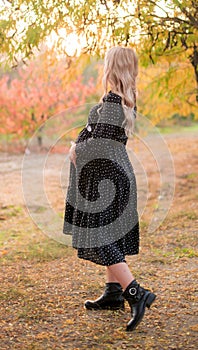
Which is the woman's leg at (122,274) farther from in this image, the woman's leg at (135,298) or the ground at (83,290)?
the ground at (83,290)

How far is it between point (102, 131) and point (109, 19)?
1.76 m

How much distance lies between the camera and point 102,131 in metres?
3.03

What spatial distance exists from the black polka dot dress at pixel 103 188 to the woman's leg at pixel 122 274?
3 centimetres

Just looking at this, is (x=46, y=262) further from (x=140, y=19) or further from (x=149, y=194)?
(x=149, y=194)

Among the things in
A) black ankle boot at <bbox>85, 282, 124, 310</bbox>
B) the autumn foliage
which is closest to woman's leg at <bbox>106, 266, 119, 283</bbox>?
black ankle boot at <bbox>85, 282, 124, 310</bbox>

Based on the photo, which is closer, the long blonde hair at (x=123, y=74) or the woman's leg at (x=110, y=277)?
the long blonde hair at (x=123, y=74)

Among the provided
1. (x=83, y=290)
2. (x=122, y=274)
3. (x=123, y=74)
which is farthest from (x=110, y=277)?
(x=123, y=74)

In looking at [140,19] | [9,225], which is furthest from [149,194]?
[140,19]

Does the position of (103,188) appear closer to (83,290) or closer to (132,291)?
(132,291)

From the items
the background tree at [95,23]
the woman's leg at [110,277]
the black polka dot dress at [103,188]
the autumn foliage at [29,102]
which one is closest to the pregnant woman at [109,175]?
the black polka dot dress at [103,188]

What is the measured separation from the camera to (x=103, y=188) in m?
3.10

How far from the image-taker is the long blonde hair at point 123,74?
10.1 feet

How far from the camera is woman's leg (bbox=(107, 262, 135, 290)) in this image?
9.75 ft

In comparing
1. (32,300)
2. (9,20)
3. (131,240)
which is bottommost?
(32,300)
